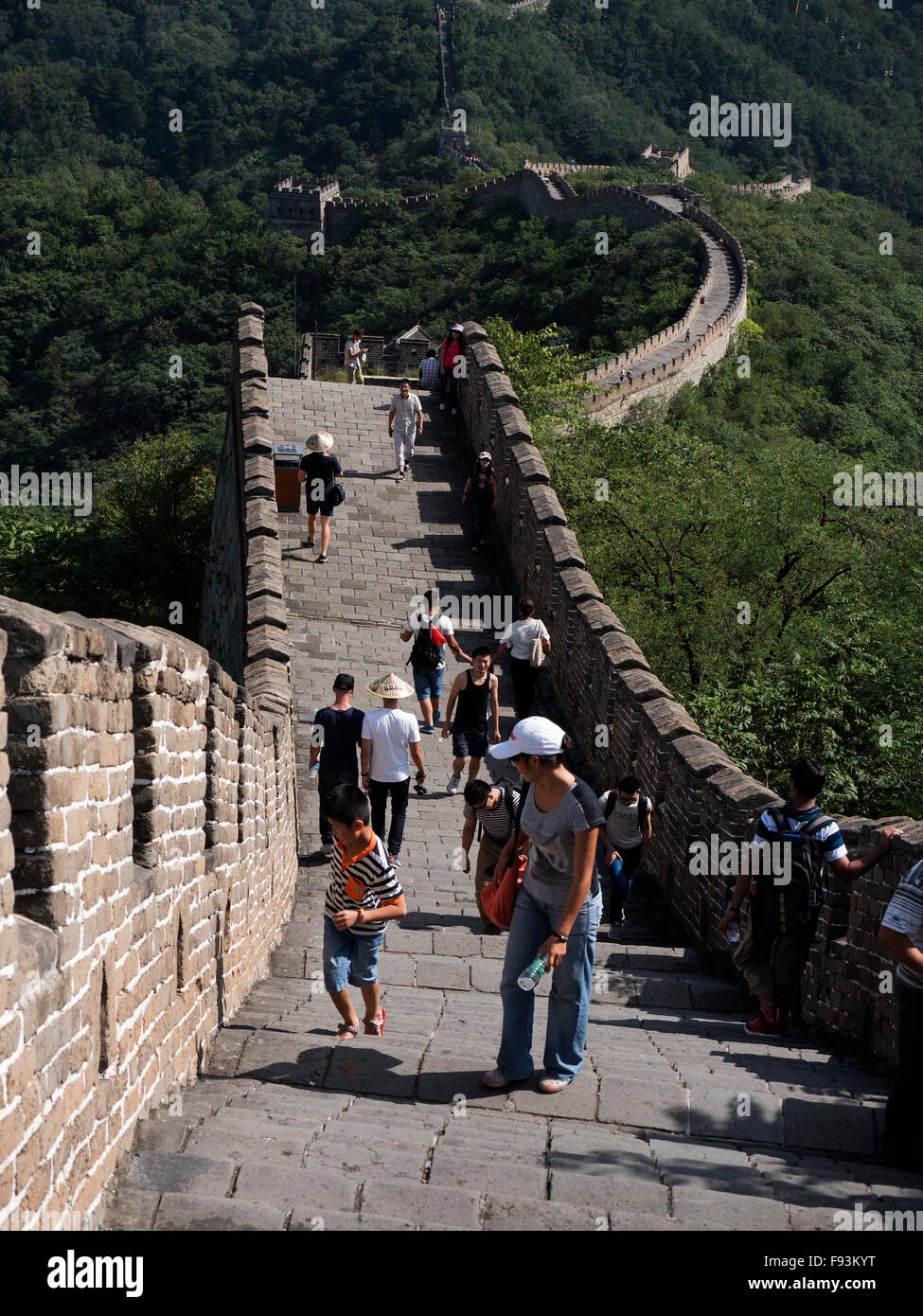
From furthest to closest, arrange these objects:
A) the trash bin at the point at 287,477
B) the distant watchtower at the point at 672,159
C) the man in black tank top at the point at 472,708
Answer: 1. the distant watchtower at the point at 672,159
2. the trash bin at the point at 287,477
3. the man in black tank top at the point at 472,708

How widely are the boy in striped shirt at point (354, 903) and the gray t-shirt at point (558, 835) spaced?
0.78 metres

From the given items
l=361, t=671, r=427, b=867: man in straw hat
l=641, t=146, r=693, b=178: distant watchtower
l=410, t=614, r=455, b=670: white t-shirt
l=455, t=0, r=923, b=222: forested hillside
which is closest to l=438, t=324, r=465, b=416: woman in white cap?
l=410, t=614, r=455, b=670: white t-shirt

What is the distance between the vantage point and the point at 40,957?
3.35m

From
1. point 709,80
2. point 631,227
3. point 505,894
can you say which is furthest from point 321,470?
point 709,80

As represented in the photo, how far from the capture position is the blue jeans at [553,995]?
5199 mm

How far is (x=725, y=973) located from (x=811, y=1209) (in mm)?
3871

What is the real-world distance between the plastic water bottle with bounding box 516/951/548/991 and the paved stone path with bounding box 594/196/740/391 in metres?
37.9

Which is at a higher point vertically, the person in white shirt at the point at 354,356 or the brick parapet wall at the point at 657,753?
the person in white shirt at the point at 354,356

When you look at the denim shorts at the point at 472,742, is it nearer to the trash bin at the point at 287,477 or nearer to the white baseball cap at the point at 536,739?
the white baseball cap at the point at 536,739

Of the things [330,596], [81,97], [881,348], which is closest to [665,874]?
[330,596]

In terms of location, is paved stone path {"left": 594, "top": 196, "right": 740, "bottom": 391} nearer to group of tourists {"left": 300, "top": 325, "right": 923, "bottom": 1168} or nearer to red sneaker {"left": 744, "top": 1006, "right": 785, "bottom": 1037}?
group of tourists {"left": 300, "top": 325, "right": 923, "bottom": 1168}

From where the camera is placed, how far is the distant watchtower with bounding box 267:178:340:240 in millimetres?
80250

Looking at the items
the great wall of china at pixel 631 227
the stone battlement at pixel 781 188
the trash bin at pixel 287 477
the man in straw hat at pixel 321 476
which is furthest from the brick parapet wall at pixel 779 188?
the man in straw hat at pixel 321 476

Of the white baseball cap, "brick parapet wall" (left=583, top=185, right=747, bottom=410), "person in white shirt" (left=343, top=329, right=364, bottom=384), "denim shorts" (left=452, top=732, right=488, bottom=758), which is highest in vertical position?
"brick parapet wall" (left=583, top=185, right=747, bottom=410)
